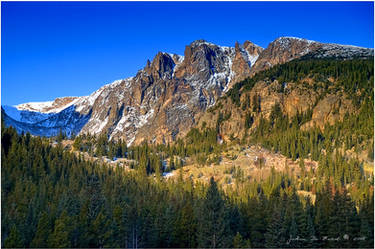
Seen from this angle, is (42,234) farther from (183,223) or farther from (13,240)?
(183,223)

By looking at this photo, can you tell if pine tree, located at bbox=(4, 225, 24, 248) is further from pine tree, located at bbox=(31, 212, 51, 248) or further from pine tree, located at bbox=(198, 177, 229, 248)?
pine tree, located at bbox=(198, 177, 229, 248)

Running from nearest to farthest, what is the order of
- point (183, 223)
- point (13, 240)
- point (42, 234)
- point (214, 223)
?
point (13, 240)
point (42, 234)
point (214, 223)
point (183, 223)

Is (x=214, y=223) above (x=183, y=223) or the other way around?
above

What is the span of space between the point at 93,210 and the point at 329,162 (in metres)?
125

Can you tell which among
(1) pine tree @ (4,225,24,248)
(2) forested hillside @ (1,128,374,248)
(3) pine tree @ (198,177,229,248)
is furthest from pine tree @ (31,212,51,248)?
(3) pine tree @ (198,177,229,248)

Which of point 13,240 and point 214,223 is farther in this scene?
point 214,223

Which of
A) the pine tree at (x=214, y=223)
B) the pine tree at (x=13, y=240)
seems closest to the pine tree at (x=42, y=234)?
the pine tree at (x=13, y=240)

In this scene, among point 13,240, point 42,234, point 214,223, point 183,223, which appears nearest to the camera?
point 13,240

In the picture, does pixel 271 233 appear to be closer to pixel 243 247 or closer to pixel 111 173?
pixel 243 247

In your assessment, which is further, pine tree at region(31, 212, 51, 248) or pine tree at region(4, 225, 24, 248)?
pine tree at region(31, 212, 51, 248)

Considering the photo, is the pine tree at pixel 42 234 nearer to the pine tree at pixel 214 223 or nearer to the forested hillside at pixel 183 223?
the forested hillside at pixel 183 223

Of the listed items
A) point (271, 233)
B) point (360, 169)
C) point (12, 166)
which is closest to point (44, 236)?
point (271, 233)

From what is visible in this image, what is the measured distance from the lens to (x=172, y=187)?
618 feet

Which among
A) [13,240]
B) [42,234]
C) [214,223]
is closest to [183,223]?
[214,223]
